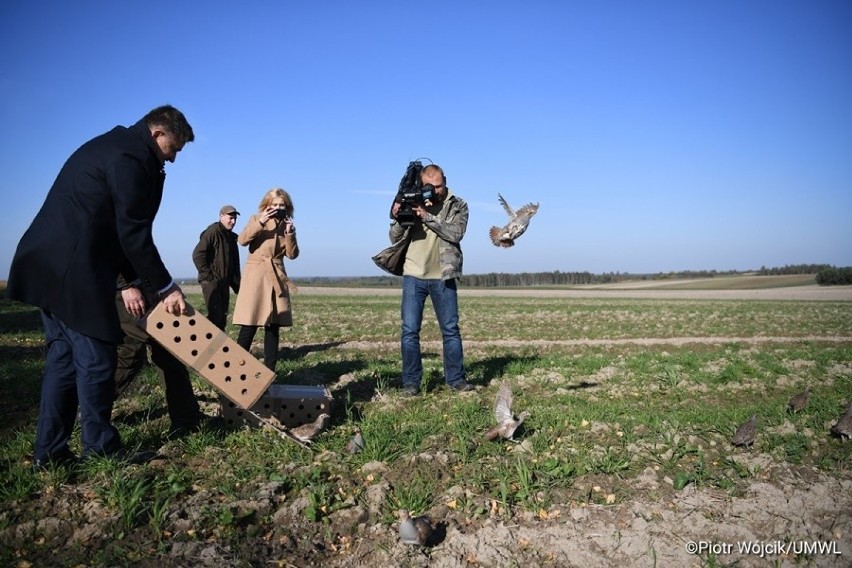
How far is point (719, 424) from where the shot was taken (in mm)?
4980

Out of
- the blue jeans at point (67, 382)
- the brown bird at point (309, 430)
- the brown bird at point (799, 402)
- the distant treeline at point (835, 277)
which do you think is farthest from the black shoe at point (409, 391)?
the distant treeline at point (835, 277)

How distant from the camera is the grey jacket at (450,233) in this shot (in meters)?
6.32

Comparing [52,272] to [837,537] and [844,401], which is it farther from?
[844,401]

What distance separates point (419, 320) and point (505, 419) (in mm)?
2075

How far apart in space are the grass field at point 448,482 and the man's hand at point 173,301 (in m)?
1.11

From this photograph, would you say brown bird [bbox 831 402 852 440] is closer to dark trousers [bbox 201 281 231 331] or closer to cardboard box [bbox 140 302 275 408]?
cardboard box [bbox 140 302 275 408]

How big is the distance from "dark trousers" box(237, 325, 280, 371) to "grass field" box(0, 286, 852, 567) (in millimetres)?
748

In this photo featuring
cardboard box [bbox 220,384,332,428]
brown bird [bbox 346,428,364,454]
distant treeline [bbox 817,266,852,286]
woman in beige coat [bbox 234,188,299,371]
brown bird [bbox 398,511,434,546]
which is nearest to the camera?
brown bird [bbox 398,511,434,546]

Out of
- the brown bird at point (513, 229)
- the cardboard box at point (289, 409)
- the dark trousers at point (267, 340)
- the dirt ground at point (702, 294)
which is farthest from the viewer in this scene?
the dirt ground at point (702, 294)

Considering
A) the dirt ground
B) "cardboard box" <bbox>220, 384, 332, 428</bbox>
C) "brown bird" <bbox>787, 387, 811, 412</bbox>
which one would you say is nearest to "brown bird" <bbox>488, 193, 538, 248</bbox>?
"cardboard box" <bbox>220, 384, 332, 428</bbox>

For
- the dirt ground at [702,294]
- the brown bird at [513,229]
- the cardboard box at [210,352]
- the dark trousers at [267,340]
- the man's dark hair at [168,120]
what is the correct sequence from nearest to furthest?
the man's dark hair at [168,120] < the cardboard box at [210,352] < the brown bird at [513,229] < the dark trousers at [267,340] < the dirt ground at [702,294]

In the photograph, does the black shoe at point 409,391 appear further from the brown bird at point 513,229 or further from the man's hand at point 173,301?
the man's hand at point 173,301

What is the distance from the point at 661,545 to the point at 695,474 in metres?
0.94

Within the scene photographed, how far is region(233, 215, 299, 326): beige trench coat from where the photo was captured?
21.9ft
